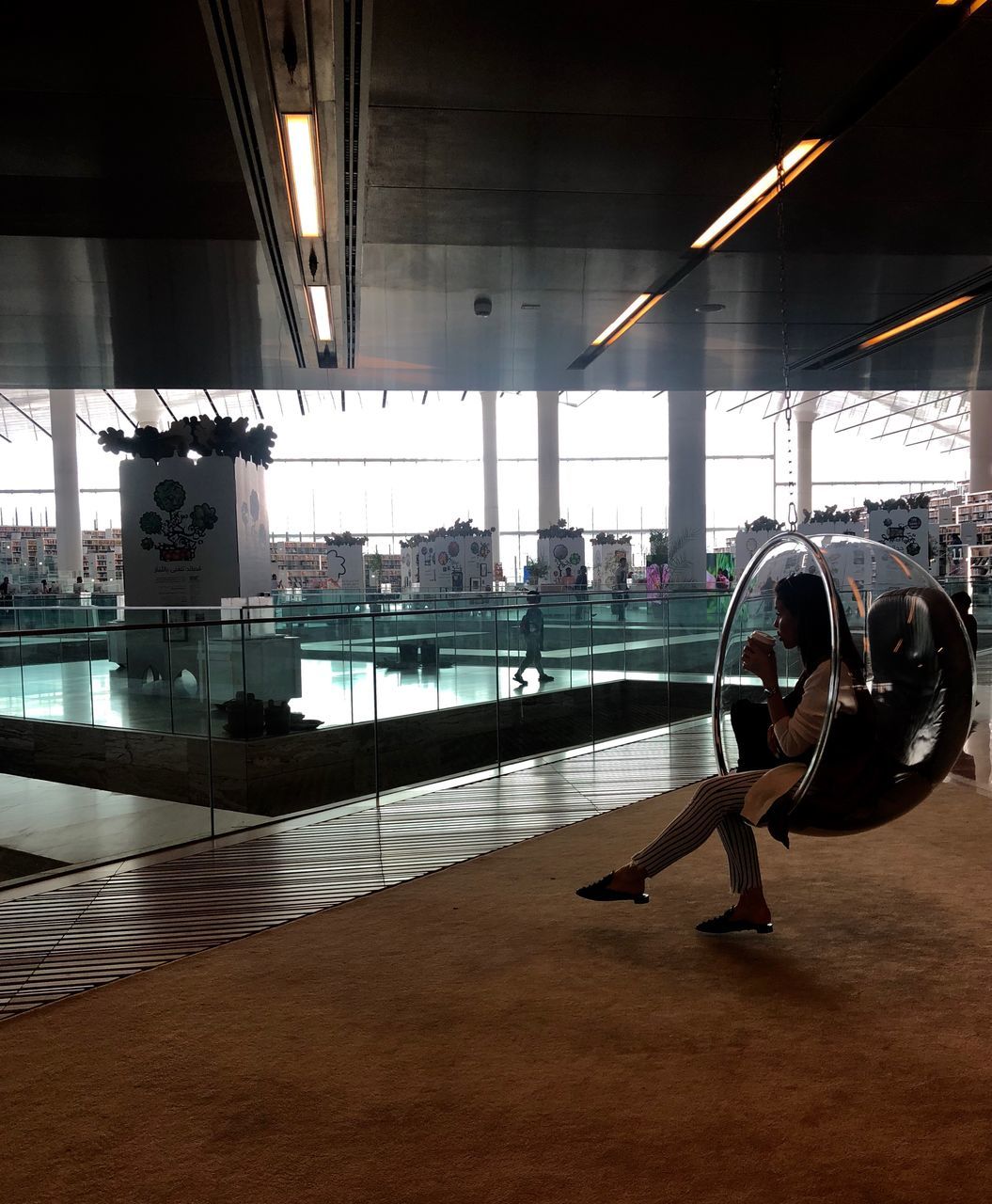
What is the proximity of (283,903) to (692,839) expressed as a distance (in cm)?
158

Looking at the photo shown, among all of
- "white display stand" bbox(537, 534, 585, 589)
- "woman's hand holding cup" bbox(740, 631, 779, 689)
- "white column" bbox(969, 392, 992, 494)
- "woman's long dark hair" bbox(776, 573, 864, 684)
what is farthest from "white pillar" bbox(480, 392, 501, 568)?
"woman's long dark hair" bbox(776, 573, 864, 684)

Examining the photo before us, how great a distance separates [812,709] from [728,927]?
0.85 meters

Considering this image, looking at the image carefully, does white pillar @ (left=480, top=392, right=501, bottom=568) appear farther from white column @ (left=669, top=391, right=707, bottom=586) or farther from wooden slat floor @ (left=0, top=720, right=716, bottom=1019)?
wooden slat floor @ (left=0, top=720, right=716, bottom=1019)

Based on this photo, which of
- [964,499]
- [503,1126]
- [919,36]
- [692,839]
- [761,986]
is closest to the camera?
[503,1126]

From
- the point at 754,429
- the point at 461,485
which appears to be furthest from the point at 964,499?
the point at 461,485

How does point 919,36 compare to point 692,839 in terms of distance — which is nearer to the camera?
point 692,839

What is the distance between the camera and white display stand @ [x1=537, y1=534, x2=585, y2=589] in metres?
21.4

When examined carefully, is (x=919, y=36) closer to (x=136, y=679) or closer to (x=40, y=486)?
(x=136, y=679)

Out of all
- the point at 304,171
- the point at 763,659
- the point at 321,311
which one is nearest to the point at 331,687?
the point at 321,311

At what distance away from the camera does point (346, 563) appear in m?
21.4

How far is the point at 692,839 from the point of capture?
363cm

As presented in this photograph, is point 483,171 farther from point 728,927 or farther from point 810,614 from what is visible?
point 728,927

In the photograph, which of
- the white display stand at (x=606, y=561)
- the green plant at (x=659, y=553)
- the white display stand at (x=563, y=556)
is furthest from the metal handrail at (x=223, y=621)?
the green plant at (x=659, y=553)

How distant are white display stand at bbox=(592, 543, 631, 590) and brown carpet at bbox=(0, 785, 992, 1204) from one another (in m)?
18.0
